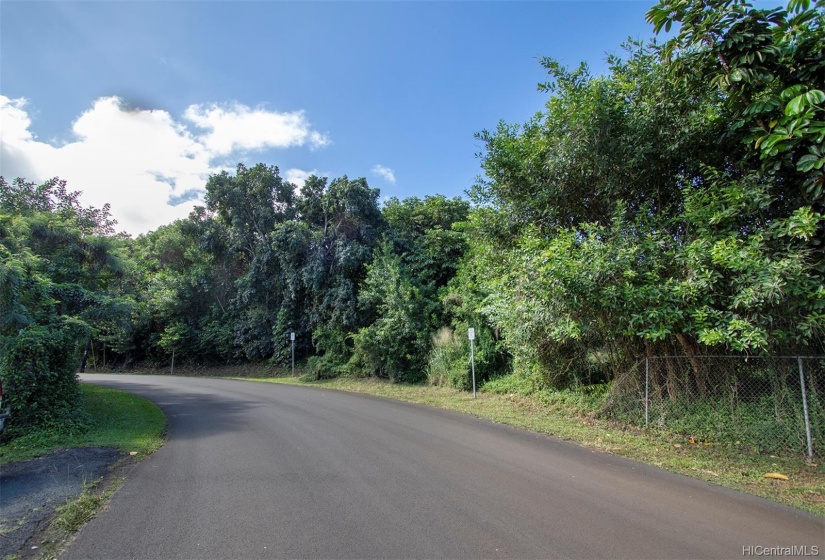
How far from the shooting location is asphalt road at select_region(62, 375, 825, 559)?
3.57 meters

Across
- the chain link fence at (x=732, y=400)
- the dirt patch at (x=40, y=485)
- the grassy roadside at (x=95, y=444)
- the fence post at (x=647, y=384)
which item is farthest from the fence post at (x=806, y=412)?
the dirt patch at (x=40, y=485)

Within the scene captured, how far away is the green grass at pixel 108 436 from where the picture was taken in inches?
268

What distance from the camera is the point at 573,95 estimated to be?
26.9 ft

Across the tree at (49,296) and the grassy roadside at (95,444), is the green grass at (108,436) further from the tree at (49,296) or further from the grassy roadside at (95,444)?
the tree at (49,296)

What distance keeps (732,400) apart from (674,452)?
1.65 metres

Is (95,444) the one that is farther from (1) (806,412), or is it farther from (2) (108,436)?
(1) (806,412)

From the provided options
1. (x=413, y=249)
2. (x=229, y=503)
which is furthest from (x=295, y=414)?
(x=413, y=249)

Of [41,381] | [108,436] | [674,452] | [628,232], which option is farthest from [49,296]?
[674,452]

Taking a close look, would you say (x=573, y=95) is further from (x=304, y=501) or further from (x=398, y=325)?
(x=398, y=325)
